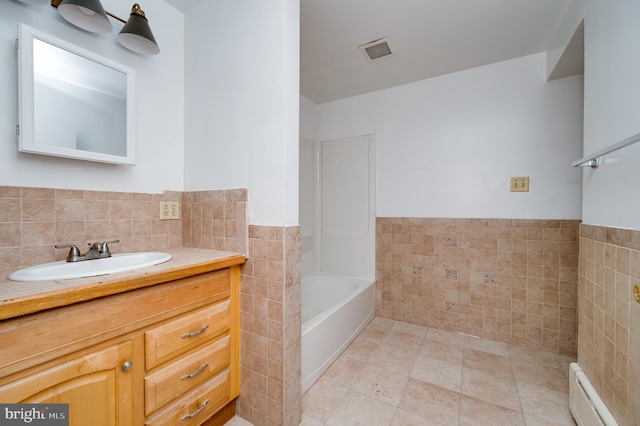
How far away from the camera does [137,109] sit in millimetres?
1406

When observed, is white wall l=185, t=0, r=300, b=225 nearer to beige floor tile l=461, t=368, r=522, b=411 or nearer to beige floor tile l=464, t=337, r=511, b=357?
beige floor tile l=461, t=368, r=522, b=411

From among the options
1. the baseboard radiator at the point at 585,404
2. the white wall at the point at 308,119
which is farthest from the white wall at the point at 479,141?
the baseboard radiator at the point at 585,404

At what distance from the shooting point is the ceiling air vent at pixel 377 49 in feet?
5.95

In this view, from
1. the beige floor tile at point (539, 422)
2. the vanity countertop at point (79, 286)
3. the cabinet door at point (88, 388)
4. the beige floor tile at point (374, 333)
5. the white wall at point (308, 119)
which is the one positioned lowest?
the beige floor tile at point (374, 333)

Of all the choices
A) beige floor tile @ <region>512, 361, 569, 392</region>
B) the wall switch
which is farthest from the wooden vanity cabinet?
the wall switch

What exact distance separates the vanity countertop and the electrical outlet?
0.52 m

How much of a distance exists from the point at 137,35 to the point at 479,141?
2.42 metres

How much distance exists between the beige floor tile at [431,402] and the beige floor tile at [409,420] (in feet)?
0.08

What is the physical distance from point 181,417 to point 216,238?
79cm

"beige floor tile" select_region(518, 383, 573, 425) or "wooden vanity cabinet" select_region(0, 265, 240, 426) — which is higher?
"wooden vanity cabinet" select_region(0, 265, 240, 426)

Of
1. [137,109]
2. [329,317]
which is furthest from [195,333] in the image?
[137,109]

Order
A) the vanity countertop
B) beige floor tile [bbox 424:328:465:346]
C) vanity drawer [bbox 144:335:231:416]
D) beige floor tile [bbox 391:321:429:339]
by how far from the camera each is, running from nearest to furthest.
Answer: the vanity countertop
vanity drawer [bbox 144:335:231:416]
beige floor tile [bbox 424:328:465:346]
beige floor tile [bbox 391:321:429:339]

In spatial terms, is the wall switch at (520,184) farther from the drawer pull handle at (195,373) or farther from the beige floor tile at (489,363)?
the drawer pull handle at (195,373)

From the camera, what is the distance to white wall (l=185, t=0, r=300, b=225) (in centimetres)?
121
